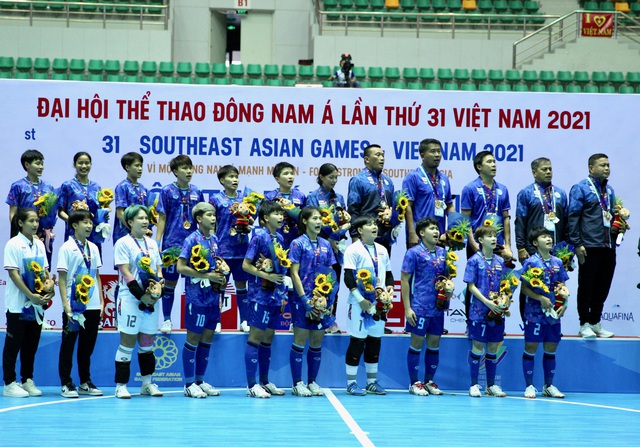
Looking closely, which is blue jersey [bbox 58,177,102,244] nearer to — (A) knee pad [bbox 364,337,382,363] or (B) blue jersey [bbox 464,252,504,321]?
(A) knee pad [bbox 364,337,382,363]

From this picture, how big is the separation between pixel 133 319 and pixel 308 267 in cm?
167

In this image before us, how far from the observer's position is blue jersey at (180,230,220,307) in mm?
8148

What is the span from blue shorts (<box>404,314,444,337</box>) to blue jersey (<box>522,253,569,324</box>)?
0.89 m

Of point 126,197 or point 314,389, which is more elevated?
point 126,197

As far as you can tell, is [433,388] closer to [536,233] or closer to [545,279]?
[545,279]

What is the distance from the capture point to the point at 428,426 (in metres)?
7.00

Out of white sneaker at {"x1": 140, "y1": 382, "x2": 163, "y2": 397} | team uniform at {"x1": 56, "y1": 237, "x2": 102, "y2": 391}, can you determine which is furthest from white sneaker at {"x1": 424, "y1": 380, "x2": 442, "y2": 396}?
team uniform at {"x1": 56, "y1": 237, "x2": 102, "y2": 391}

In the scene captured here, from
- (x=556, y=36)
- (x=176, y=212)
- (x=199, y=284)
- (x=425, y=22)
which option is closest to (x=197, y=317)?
(x=199, y=284)

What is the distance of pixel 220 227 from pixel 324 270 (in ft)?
4.50

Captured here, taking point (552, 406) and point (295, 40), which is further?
point (295, 40)

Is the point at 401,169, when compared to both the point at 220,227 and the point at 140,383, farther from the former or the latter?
the point at 140,383

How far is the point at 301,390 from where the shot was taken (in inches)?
333

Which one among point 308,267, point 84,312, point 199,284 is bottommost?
point 84,312

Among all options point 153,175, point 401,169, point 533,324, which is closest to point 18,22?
point 153,175
